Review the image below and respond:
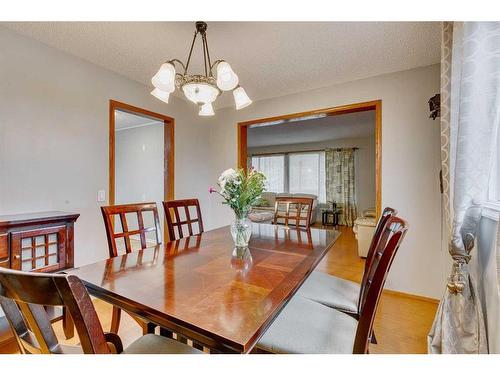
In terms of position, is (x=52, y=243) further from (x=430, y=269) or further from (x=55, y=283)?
(x=430, y=269)

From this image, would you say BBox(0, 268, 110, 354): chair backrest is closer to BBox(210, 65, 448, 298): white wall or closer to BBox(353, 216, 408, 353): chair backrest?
BBox(353, 216, 408, 353): chair backrest

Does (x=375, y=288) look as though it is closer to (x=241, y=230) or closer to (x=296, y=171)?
(x=241, y=230)

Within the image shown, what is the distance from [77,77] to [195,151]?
1.62 metres

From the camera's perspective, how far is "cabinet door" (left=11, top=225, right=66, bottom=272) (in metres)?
1.62

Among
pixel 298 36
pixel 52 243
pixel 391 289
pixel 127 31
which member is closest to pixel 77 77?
pixel 127 31

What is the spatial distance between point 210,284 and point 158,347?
1.10 feet

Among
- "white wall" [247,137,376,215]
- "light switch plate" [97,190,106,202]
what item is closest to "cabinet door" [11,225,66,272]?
"light switch plate" [97,190,106,202]

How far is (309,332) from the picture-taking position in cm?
112

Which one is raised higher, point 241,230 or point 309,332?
point 241,230

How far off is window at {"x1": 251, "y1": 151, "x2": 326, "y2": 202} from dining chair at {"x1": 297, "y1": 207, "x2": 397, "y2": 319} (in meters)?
5.69

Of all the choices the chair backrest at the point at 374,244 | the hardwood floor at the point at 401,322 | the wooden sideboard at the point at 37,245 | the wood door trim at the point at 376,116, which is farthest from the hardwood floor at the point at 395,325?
the wood door trim at the point at 376,116

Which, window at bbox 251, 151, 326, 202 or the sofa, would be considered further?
window at bbox 251, 151, 326, 202

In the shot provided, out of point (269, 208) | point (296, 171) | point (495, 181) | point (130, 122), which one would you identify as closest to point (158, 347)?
point (495, 181)

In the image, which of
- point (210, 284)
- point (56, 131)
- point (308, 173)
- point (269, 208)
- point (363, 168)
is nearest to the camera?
point (210, 284)
